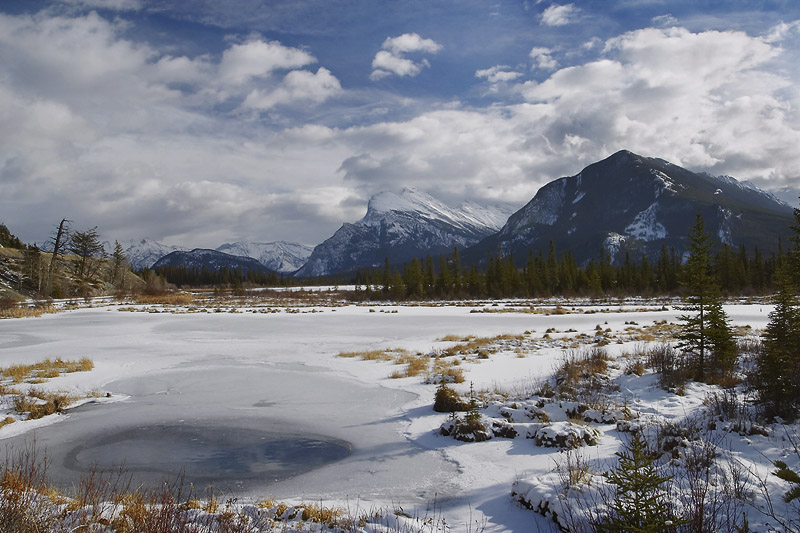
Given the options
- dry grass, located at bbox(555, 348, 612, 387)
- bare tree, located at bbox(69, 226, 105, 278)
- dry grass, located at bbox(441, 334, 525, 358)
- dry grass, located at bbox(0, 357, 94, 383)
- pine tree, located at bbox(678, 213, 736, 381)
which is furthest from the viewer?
bare tree, located at bbox(69, 226, 105, 278)

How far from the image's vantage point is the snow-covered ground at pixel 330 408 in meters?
7.00

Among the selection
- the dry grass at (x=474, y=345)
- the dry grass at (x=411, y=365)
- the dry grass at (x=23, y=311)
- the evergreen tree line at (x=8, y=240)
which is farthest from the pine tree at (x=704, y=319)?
the evergreen tree line at (x=8, y=240)

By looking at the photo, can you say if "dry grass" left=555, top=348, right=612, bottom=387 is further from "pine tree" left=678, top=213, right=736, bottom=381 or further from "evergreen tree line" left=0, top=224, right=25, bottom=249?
"evergreen tree line" left=0, top=224, right=25, bottom=249

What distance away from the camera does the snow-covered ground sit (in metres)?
7.00

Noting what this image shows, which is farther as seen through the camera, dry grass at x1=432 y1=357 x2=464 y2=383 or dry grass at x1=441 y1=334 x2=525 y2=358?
dry grass at x1=441 y1=334 x2=525 y2=358

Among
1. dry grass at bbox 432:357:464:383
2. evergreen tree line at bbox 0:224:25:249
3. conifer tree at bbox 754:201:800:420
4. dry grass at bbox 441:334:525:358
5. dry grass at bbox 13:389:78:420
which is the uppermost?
evergreen tree line at bbox 0:224:25:249

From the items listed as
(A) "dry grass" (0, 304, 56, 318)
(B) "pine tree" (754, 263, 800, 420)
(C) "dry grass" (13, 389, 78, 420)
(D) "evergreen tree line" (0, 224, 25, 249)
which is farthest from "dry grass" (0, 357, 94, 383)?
(D) "evergreen tree line" (0, 224, 25, 249)

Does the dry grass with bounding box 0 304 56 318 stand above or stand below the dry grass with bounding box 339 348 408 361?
above

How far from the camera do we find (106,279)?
7756cm

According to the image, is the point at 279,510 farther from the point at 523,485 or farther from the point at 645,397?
the point at 645,397

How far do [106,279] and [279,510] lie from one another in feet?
289

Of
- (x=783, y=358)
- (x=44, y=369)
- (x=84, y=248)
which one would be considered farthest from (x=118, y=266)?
(x=783, y=358)

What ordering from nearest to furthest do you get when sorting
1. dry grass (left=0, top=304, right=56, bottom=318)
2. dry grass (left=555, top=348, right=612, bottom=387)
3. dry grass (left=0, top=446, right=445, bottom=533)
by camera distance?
dry grass (left=0, top=446, right=445, bottom=533)
dry grass (left=555, top=348, right=612, bottom=387)
dry grass (left=0, top=304, right=56, bottom=318)

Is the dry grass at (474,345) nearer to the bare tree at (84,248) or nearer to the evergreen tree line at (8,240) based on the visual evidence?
the bare tree at (84,248)
